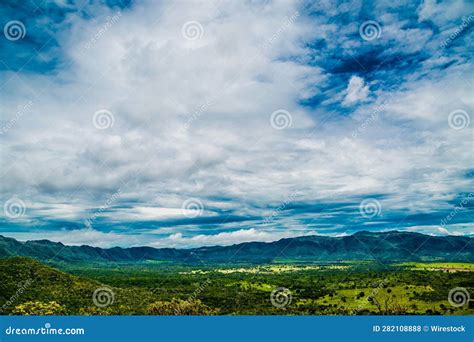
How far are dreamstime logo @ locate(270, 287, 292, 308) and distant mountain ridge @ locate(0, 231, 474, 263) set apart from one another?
86.0m

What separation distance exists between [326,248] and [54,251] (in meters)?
121

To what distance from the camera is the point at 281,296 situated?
49438mm

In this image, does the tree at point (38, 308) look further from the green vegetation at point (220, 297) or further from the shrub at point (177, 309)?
the shrub at point (177, 309)

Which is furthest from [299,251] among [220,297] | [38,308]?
[38,308]

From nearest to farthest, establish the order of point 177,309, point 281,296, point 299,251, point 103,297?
point 177,309 → point 103,297 → point 281,296 → point 299,251

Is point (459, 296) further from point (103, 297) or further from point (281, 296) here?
point (103, 297)

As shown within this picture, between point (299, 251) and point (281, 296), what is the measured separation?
136 metres

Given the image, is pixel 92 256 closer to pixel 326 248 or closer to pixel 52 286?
pixel 326 248

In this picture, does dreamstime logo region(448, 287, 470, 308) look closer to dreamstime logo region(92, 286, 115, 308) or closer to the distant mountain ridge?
dreamstime logo region(92, 286, 115, 308)

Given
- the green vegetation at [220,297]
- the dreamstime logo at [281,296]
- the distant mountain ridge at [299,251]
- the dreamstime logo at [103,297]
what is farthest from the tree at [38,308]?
the distant mountain ridge at [299,251]

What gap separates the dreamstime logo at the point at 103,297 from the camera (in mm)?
35188

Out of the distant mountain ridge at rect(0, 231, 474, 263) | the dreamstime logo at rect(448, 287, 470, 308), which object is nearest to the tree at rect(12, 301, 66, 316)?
the dreamstime logo at rect(448, 287, 470, 308)

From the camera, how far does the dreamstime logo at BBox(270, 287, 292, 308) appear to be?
144ft

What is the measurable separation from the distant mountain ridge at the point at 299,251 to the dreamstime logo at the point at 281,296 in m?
86.0
